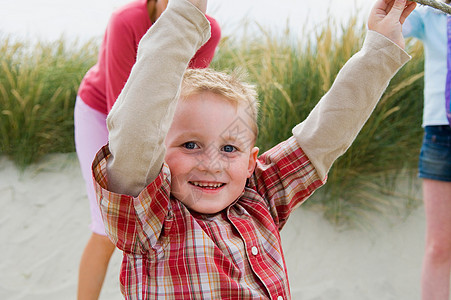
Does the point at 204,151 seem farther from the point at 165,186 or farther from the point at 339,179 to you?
the point at 339,179

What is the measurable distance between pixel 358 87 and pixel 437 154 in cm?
101

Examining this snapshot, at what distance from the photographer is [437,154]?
212 cm

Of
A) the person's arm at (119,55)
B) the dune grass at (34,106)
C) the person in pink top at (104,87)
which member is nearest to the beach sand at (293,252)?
the dune grass at (34,106)

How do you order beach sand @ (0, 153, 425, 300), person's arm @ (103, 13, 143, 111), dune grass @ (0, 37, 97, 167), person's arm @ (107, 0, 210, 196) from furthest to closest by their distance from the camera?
dune grass @ (0, 37, 97, 167) → beach sand @ (0, 153, 425, 300) → person's arm @ (103, 13, 143, 111) → person's arm @ (107, 0, 210, 196)

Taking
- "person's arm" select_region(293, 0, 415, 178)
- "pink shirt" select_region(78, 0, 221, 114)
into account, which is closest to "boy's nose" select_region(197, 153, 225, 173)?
"person's arm" select_region(293, 0, 415, 178)

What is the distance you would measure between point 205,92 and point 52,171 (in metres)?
3.27

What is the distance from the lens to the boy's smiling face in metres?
1.18

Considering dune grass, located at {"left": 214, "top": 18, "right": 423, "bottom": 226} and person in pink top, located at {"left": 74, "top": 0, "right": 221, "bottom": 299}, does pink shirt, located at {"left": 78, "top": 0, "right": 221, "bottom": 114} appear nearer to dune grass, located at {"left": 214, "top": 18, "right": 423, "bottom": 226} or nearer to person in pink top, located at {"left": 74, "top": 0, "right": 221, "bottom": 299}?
person in pink top, located at {"left": 74, "top": 0, "right": 221, "bottom": 299}

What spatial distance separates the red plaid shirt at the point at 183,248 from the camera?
3.61ft

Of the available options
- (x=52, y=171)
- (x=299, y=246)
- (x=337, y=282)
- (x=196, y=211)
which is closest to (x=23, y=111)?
(x=52, y=171)

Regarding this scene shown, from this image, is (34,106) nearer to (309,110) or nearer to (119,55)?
(309,110)

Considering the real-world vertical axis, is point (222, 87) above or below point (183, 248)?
above

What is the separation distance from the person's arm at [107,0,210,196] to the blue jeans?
1394 millimetres

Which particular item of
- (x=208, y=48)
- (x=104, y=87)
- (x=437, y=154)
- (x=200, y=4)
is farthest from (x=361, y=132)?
(x=200, y=4)
